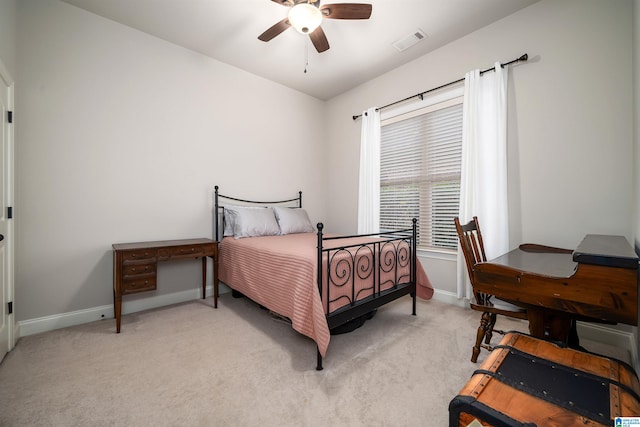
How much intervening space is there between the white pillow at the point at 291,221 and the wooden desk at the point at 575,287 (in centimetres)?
238

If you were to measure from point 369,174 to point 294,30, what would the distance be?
76.8 inches

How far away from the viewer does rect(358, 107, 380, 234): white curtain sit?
12.0ft

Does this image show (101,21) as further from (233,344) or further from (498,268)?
(498,268)

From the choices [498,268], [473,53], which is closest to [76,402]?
[498,268]

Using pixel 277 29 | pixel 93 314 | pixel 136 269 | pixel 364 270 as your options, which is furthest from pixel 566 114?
pixel 93 314

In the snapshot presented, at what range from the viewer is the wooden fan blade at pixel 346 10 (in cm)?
202

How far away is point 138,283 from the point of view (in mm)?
2367

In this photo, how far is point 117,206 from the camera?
104 inches

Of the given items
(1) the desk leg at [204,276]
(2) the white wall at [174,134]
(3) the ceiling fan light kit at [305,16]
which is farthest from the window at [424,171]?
(1) the desk leg at [204,276]

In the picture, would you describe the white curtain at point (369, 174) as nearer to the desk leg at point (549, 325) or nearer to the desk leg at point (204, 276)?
the desk leg at point (204, 276)

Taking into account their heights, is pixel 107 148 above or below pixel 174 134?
below

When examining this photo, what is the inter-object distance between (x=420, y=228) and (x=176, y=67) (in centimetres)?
353

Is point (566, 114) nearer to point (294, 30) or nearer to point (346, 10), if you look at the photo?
point (346, 10)

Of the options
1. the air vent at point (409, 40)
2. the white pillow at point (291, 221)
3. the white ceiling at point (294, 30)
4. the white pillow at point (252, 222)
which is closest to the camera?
the white ceiling at point (294, 30)
